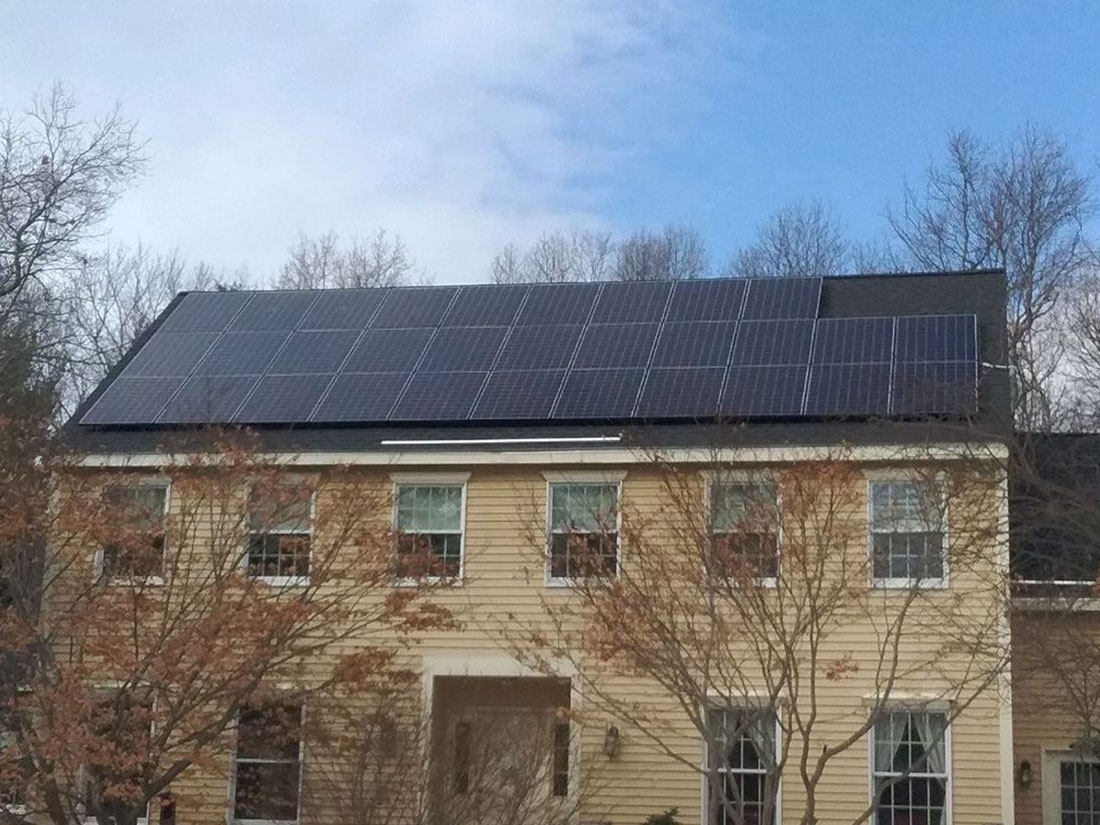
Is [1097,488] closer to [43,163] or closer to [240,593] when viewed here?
[240,593]

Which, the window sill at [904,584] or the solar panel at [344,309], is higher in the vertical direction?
→ the solar panel at [344,309]

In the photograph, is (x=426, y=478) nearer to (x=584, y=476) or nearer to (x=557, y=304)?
(x=584, y=476)

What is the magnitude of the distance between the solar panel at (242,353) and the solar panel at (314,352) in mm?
190

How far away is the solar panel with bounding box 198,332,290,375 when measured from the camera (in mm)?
20688

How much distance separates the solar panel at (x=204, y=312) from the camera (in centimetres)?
2241

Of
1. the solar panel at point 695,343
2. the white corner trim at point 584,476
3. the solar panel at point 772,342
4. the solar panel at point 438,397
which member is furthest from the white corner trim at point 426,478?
the solar panel at point 772,342

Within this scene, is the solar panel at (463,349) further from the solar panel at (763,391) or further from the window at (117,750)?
the window at (117,750)

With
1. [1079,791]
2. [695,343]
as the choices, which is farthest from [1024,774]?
[695,343]

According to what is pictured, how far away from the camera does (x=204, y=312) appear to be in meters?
23.0

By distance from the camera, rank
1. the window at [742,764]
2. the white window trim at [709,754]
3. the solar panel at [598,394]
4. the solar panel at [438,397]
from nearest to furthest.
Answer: the window at [742,764]
the white window trim at [709,754]
the solar panel at [598,394]
the solar panel at [438,397]

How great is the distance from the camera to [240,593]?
588 inches

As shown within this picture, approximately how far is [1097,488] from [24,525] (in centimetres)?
1090

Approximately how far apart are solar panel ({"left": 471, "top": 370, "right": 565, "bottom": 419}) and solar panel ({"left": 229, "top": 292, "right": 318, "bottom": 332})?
13.9ft

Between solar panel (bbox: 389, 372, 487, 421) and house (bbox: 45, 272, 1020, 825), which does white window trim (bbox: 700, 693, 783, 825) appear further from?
solar panel (bbox: 389, 372, 487, 421)
